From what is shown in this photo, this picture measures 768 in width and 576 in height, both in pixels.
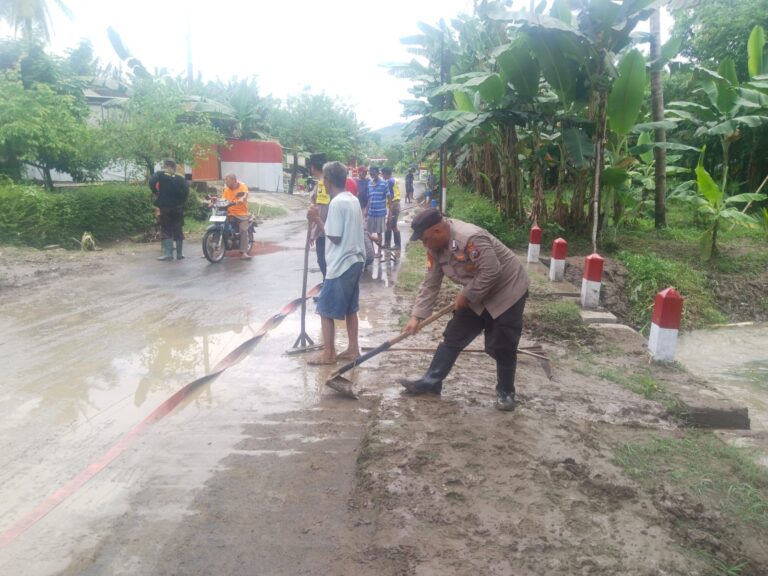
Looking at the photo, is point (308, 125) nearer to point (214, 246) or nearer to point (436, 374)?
point (214, 246)

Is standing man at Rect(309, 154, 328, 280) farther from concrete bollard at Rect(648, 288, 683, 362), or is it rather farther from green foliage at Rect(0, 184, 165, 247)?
green foliage at Rect(0, 184, 165, 247)

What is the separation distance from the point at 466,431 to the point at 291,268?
6922mm

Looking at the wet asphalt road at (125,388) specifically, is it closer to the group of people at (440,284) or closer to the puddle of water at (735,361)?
the group of people at (440,284)

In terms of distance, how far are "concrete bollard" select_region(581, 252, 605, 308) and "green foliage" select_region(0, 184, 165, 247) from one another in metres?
9.52

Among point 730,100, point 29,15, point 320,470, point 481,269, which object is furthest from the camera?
point 29,15

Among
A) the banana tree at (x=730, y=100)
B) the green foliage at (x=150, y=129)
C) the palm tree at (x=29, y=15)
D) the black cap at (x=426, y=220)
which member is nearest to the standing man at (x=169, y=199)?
the green foliage at (x=150, y=129)

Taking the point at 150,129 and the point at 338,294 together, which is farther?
the point at 150,129

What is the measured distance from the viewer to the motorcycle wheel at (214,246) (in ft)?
35.3

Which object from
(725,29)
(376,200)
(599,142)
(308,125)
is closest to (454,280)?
(376,200)

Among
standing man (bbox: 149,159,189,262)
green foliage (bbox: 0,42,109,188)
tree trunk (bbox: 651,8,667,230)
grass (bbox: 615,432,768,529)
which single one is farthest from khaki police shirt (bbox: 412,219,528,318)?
green foliage (bbox: 0,42,109,188)

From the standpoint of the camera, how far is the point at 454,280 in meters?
4.51

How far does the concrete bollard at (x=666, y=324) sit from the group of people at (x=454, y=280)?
1.85m

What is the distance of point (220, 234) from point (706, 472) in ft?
30.0

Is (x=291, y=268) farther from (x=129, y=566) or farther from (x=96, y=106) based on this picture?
(x=96, y=106)
